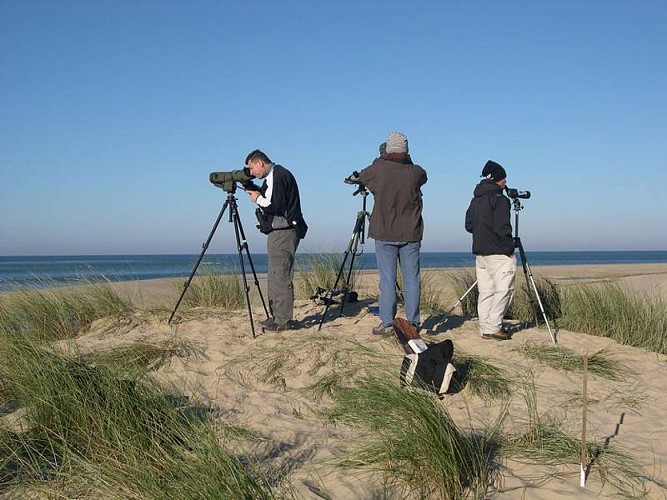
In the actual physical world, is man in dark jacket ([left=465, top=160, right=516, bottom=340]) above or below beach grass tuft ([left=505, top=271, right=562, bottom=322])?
above

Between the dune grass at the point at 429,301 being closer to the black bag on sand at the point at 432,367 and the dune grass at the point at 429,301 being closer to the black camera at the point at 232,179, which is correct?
the black camera at the point at 232,179

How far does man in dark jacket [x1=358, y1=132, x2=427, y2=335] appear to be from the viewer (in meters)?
5.51

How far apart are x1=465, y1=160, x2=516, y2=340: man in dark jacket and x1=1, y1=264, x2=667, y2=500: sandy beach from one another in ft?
0.95

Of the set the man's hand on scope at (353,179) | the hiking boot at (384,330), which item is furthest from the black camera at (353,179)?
the hiking boot at (384,330)

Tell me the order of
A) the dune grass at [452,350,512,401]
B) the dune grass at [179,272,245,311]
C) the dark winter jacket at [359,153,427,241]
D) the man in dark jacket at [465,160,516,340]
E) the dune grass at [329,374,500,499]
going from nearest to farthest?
the dune grass at [329,374,500,499]
the dune grass at [452,350,512,401]
the dark winter jacket at [359,153,427,241]
the man in dark jacket at [465,160,516,340]
the dune grass at [179,272,245,311]

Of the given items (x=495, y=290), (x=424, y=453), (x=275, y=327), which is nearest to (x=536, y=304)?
(x=495, y=290)

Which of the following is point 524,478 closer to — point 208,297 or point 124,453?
point 124,453

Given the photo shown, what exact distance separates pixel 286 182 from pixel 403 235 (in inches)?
52.7

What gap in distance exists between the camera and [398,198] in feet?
18.1

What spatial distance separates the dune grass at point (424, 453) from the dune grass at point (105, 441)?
1.90ft

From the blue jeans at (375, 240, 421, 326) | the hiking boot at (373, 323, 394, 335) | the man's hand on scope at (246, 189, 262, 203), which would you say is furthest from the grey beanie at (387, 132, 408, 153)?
the hiking boot at (373, 323, 394, 335)

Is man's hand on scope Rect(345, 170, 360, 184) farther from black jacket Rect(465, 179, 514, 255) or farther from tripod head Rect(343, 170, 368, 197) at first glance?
black jacket Rect(465, 179, 514, 255)

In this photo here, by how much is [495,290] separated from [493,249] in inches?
18.0

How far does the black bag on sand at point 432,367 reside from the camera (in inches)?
155
